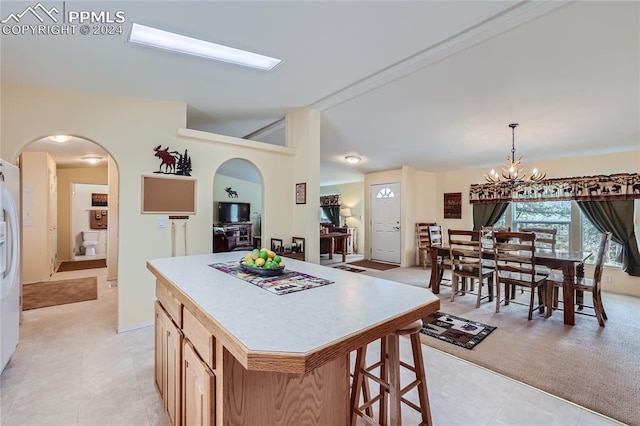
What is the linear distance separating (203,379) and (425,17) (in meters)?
2.66

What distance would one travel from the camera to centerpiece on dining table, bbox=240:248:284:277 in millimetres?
1713

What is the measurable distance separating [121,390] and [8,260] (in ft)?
4.31

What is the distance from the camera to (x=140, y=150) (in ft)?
10.7

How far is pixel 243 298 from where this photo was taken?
1.28 meters

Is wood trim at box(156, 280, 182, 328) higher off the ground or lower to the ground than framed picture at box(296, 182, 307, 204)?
lower

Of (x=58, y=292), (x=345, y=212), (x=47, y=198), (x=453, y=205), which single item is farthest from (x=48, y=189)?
(x=453, y=205)

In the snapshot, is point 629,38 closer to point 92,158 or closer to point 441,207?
point 441,207

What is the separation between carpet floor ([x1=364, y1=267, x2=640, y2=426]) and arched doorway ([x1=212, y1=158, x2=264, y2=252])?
5.39 m

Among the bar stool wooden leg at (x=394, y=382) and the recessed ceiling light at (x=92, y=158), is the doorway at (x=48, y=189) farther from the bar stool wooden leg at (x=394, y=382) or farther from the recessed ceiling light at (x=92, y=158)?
the bar stool wooden leg at (x=394, y=382)

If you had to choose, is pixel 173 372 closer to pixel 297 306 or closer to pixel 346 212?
pixel 297 306

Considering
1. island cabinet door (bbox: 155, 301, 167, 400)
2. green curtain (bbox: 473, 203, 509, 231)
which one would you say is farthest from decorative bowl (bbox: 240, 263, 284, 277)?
green curtain (bbox: 473, 203, 509, 231)

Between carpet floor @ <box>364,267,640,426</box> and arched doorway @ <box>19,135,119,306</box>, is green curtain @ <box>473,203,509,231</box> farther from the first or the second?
arched doorway @ <box>19,135,119,306</box>

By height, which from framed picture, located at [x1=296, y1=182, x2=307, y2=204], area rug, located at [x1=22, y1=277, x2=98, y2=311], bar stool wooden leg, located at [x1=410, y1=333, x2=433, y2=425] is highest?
framed picture, located at [x1=296, y1=182, x2=307, y2=204]

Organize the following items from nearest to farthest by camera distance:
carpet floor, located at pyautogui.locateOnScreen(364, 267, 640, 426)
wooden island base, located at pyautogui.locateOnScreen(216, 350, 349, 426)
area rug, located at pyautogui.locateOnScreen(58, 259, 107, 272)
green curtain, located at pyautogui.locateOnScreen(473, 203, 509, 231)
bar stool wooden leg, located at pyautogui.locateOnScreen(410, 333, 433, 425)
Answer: wooden island base, located at pyautogui.locateOnScreen(216, 350, 349, 426) < bar stool wooden leg, located at pyautogui.locateOnScreen(410, 333, 433, 425) < carpet floor, located at pyautogui.locateOnScreen(364, 267, 640, 426) < green curtain, located at pyautogui.locateOnScreen(473, 203, 509, 231) < area rug, located at pyautogui.locateOnScreen(58, 259, 107, 272)
